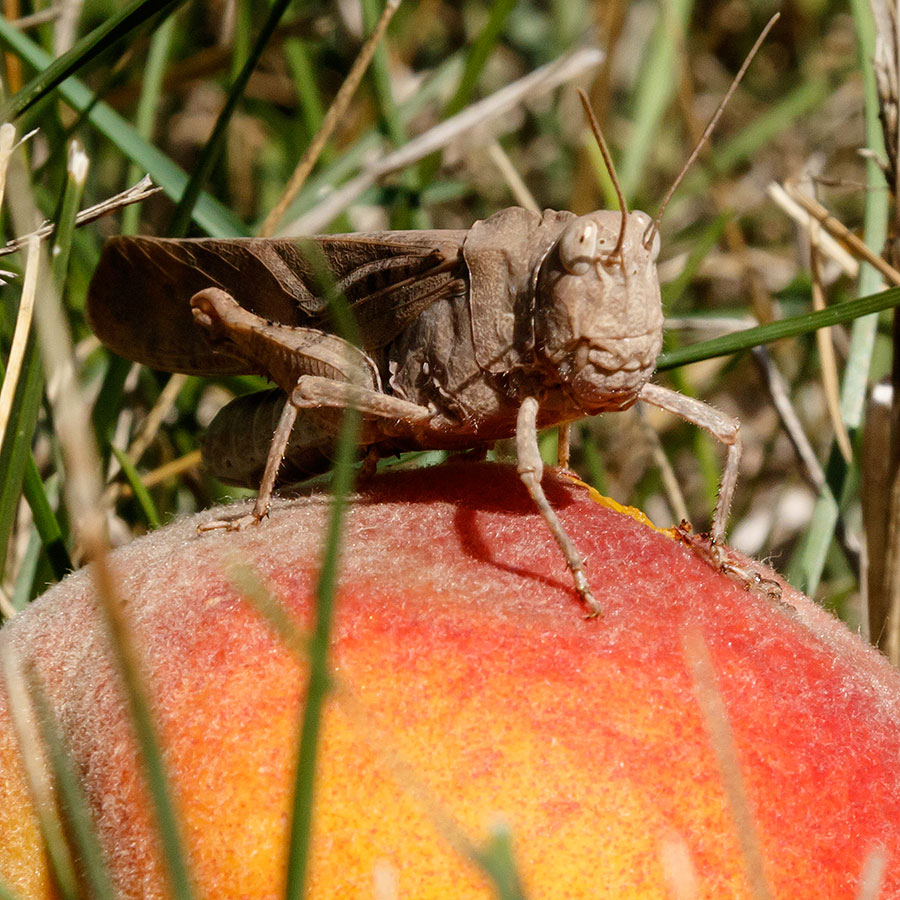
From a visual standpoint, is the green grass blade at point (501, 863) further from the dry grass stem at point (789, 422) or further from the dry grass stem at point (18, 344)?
the dry grass stem at point (789, 422)

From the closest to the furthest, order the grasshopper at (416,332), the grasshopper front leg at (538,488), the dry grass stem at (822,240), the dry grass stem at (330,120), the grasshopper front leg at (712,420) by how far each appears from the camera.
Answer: the grasshopper front leg at (538,488), the grasshopper at (416,332), the grasshopper front leg at (712,420), the dry grass stem at (330,120), the dry grass stem at (822,240)

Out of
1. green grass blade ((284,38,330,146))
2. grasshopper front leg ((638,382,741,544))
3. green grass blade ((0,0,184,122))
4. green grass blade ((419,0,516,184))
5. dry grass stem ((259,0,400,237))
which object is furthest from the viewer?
green grass blade ((284,38,330,146))

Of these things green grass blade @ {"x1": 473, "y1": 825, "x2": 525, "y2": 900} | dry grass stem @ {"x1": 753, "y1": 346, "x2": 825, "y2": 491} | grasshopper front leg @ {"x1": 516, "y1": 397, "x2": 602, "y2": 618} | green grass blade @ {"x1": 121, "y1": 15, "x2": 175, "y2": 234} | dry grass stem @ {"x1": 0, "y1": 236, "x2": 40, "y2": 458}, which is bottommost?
dry grass stem @ {"x1": 753, "y1": 346, "x2": 825, "y2": 491}

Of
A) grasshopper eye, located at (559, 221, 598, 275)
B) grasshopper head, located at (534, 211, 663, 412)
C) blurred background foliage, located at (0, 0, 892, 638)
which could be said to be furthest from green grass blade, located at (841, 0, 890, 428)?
grasshopper eye, located at (559, 221, 598, 275)

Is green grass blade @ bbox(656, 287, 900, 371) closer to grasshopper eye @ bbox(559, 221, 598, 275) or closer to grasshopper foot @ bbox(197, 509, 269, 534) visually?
grasshopper eye @ bbox(559, 221, 598, 275)

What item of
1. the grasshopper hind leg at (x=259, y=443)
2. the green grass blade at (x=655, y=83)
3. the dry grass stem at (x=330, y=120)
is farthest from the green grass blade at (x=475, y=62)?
the grasshopper hind leg at (x=259, y=443)
